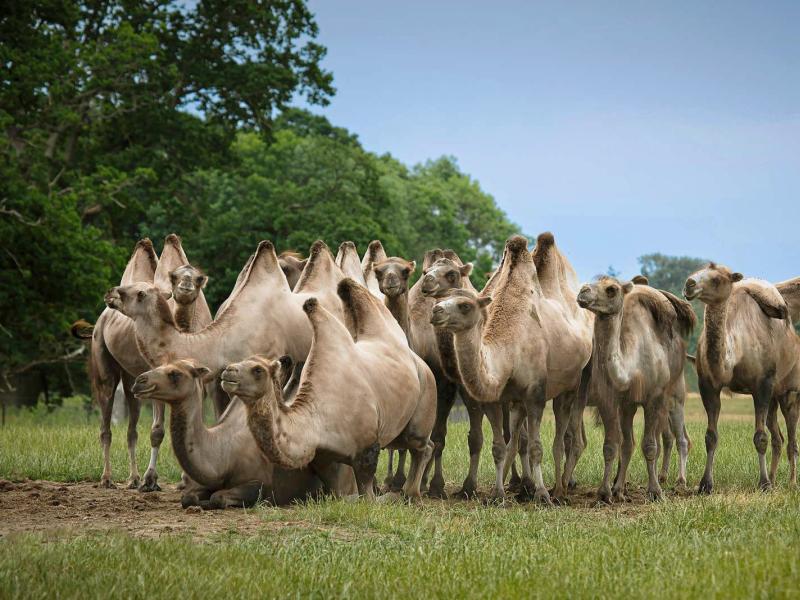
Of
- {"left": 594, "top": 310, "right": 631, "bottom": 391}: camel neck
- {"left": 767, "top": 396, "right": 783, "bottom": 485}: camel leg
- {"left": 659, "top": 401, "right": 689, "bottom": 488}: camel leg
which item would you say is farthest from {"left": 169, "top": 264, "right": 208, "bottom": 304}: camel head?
{"left": 767, "top": 396, "right": 783, "bottom": 485}: camel leg

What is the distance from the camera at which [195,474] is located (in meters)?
10.3

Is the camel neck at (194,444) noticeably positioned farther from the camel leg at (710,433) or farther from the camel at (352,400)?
the camel leg at (710,433)

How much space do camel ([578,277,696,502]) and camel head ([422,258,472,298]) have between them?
53.5 inches

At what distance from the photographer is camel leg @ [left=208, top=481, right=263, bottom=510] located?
33.6ft

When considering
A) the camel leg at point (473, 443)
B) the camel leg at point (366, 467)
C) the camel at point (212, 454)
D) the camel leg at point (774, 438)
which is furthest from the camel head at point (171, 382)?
the camel leg at point (774, 438)

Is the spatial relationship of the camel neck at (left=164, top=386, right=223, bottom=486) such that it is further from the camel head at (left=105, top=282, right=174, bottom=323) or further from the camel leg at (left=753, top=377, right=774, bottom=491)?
the camel leg at (left=753, top=377, right=774, bottom=491)

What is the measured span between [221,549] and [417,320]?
640 cm

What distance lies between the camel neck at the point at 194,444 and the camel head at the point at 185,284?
2.30 meters

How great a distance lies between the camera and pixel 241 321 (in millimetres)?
12250

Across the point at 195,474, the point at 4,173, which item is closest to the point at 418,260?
the point at 4,173

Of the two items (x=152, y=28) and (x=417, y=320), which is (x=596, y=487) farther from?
(x=152, y=28)

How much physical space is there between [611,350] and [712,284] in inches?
61.9

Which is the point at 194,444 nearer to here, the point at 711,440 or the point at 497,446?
the point at 497,446

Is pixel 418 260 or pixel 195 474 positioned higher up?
pixel 418 260
